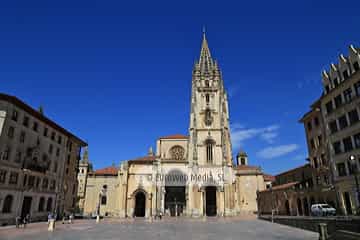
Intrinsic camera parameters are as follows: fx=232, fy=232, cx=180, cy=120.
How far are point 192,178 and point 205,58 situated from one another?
34682mm

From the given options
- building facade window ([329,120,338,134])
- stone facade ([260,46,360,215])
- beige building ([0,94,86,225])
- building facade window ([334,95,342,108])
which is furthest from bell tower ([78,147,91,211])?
building facade window ([334,95,342,108])

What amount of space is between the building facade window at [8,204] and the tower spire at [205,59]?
4874cm

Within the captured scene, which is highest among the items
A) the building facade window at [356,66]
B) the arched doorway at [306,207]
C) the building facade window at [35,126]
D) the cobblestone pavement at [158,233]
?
the building facade window at [356,66]

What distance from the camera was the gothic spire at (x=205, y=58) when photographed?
63.0 metres

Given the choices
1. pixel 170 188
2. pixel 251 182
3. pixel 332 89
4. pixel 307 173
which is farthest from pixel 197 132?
pixel 332 89

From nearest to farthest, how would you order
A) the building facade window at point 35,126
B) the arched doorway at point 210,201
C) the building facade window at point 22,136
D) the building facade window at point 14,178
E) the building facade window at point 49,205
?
1. the building facade window at point 14,178
2. the building facade window at point 22,136
3. the building facade window at point 35,126
4. the building facade window at point 49,205
5. the arched doorway at point 210,201

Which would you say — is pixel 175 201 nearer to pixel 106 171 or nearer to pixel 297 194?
pixel 106 171

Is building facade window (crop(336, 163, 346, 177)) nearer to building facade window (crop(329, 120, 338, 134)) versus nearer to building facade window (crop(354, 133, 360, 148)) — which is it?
building facade window (crop(354, 133, 360, 148))

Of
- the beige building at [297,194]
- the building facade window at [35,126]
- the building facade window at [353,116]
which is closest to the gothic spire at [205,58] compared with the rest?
the beige building at [297,194]

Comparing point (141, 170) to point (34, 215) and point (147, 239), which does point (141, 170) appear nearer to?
point (34, 215)

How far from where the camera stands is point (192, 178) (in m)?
49.1

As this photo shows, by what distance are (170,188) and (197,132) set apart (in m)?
14.1

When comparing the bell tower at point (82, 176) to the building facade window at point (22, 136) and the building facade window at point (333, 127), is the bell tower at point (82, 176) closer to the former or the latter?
the building facade window at point (22, 136)

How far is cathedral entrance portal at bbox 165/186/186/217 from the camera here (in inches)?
1977
